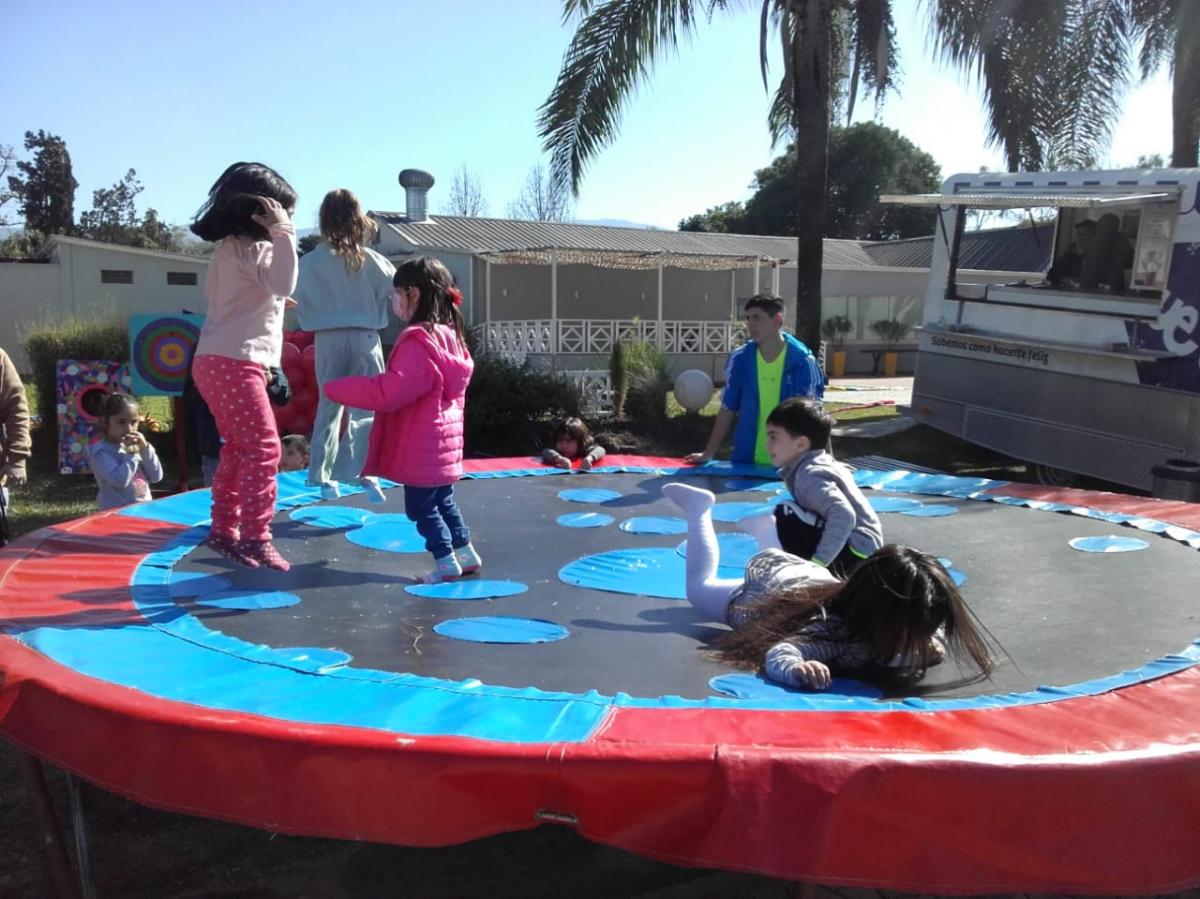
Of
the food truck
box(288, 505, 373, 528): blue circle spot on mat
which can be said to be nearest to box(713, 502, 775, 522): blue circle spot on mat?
box(288, 505, 373, 528): blue circle spot on mat

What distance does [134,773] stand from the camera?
1683mm

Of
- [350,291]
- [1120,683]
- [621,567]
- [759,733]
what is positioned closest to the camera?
[759,733]

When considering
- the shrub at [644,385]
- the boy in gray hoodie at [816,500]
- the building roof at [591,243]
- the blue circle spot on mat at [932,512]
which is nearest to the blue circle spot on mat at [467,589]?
the boy in gray hoodie at [816,500]

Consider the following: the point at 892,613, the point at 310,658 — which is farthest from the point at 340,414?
the point at 892,613

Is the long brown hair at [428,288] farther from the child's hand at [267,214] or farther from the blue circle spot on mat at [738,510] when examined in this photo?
the blue circle spot on mat at [738,510]

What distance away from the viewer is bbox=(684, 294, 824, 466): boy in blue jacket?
4289 millimetres

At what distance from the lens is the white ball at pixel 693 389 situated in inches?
397

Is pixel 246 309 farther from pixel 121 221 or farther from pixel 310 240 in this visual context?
pixel 121 221

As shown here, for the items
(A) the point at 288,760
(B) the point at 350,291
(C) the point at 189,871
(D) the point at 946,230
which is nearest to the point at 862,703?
(A) the point at 288,760

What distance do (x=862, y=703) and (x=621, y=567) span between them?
1.32m

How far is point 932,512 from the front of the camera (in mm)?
4012

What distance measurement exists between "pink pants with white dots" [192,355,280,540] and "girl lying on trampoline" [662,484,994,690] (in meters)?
1.33

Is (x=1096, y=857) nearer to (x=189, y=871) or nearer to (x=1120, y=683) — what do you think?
(x=1120, y=683)

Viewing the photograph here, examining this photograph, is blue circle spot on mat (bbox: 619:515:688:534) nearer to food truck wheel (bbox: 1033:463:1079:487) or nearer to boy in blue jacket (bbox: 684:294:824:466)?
boy in blue jacket (bbox: 684:294:824:466)
